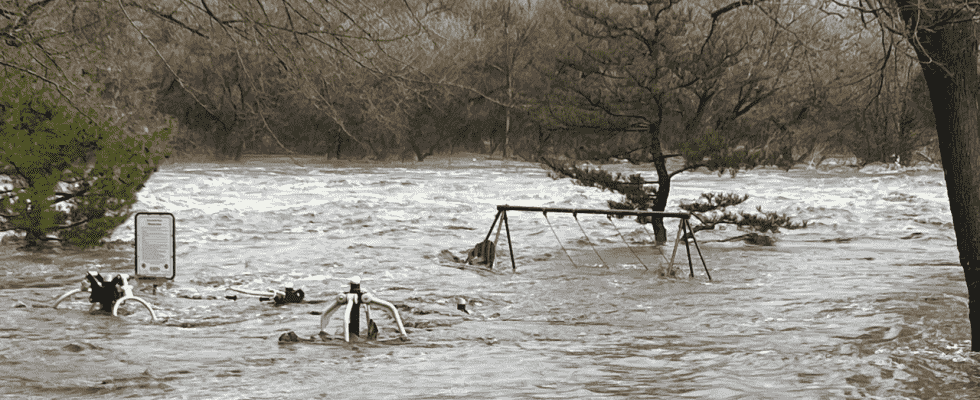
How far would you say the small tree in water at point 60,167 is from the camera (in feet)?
46.3

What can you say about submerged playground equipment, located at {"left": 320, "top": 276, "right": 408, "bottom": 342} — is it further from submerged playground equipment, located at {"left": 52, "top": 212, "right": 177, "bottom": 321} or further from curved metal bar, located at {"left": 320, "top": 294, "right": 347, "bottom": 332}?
submerged playground equipment, located at {"left": 52, "top": 212, "right": 177, "bottom": 321}

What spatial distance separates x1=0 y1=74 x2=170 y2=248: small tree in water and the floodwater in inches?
22.3

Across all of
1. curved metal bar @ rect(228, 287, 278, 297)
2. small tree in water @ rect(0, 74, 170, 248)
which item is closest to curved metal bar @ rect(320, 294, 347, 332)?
curved metal bar @ rect(228, 287, 278, 297)

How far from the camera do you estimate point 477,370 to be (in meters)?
7.24

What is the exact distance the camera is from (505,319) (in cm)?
1056

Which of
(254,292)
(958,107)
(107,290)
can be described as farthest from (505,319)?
(958,107)

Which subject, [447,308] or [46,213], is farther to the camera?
[46,213]

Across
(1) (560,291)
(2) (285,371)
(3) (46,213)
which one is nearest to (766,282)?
(1) (560,291)

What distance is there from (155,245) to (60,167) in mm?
5911

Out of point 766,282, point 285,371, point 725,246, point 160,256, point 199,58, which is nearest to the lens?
point 285,371

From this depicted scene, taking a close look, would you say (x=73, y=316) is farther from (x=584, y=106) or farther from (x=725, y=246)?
(x=725, y=246)

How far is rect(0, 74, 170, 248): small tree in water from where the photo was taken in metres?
14.1

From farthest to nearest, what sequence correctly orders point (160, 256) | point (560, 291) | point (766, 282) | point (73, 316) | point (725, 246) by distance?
point (725, 246), point (766, 282), point (560, 291), point (160, 256), point (73, 316)

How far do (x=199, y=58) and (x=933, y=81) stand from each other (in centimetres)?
3964
